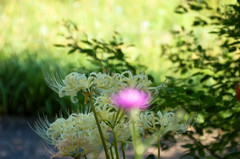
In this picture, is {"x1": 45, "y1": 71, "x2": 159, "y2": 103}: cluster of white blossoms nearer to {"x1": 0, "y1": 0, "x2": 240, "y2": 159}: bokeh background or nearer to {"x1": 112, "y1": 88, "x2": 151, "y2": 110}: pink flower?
{"x1": 112, "y1": 88, "x2": 151, "y2": 110}: pink flower

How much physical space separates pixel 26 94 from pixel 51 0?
5.08 m

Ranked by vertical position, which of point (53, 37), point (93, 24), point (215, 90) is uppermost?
point (93, 24)

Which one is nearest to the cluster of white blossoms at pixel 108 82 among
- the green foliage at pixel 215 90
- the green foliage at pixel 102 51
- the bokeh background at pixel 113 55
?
the green foliage at pixel 215 90

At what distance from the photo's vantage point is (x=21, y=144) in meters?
3.71

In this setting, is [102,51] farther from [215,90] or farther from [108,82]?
[108,82]

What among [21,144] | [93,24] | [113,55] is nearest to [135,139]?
[113,55]

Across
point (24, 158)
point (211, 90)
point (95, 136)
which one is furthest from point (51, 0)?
point (95, 136)

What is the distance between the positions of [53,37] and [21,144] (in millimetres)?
2944

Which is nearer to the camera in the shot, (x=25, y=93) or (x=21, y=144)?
(x=21, y=144)

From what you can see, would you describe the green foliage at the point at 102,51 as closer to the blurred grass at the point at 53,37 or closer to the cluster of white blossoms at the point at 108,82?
the blurred grass at the point at 53,37

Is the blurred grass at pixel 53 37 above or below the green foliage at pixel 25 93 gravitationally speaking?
above

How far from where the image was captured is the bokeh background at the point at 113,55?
7.70 feet

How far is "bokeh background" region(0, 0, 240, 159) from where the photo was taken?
2.35 m

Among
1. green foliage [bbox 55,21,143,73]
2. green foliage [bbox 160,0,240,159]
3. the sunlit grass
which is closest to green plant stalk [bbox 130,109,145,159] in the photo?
green foliage [bbox 160,0,240,159]
